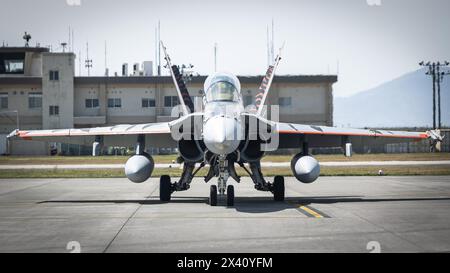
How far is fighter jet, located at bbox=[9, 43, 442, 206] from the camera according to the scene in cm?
1376

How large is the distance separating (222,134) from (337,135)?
5.59 meters

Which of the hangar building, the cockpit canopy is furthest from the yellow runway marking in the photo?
the hangar building

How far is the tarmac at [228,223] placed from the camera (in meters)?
8.78

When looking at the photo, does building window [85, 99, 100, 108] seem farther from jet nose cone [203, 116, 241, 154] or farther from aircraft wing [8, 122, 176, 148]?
jet nose cone [203, 116, 241, 154]

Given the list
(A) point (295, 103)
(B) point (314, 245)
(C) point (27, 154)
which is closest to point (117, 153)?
(C) point (27, 154)

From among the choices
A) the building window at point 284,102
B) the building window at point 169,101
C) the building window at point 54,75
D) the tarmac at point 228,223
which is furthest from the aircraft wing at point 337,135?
the building window at point 54,75

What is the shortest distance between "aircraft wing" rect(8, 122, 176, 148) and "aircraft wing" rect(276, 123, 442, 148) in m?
3.44

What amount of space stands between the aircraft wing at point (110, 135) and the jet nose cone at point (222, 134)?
10.0ft

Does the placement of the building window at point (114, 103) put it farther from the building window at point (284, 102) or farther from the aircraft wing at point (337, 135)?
the aircraft wing at point (337, 135)

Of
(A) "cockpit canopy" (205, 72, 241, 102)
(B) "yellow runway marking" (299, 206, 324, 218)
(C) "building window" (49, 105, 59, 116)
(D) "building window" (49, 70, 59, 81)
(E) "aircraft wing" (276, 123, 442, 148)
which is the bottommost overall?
(B) "yellow runway marking" (299, 206, 324, 218)


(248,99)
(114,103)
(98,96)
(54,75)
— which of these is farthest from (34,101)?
(248,99)

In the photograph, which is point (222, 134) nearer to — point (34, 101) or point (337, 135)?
point (337, 135)
